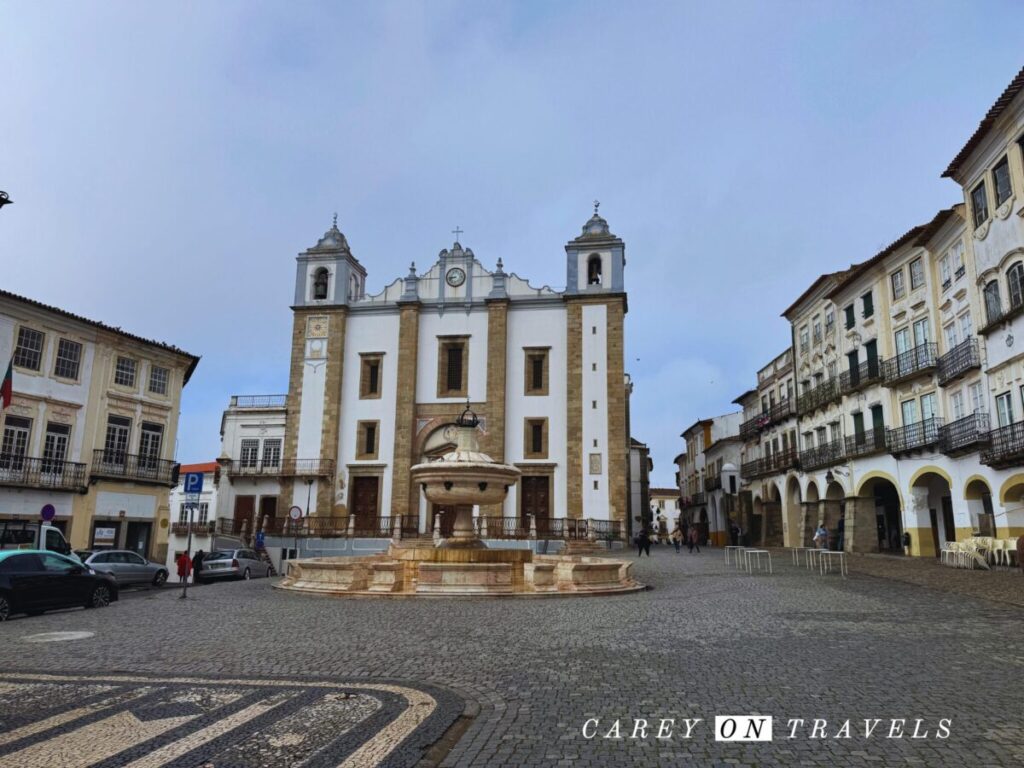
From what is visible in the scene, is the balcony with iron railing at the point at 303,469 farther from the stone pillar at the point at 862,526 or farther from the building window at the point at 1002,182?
the building window at the point at 1002,182

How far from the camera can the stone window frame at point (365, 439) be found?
3722 cm

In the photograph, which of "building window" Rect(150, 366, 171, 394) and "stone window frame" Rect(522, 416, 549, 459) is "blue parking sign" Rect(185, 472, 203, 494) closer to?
"building window" Rect(150, 366, 171, 394)

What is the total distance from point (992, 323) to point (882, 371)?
7377mm

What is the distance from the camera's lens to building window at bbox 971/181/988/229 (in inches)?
807

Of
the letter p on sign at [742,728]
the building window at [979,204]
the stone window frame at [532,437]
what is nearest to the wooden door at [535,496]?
the stone window frame at [532,437]

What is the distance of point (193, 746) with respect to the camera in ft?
14.2

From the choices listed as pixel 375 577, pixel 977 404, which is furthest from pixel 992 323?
pixel 375 577

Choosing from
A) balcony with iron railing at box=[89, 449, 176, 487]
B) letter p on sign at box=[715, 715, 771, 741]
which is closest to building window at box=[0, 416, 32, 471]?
balcony with iron railing at box=[89, 449, 176, 487]

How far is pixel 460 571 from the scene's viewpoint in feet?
43.4

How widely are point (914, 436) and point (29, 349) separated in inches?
1225

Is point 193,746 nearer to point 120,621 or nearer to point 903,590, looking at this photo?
point 120,621

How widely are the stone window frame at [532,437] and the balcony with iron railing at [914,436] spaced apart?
15.4 metres

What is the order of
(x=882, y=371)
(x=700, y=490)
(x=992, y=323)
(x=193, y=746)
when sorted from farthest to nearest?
(x=700, y=490) < (x=882, y=371) < (x=992, y=323) < (x=193, y=746)

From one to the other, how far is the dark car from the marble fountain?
350 centimetres
